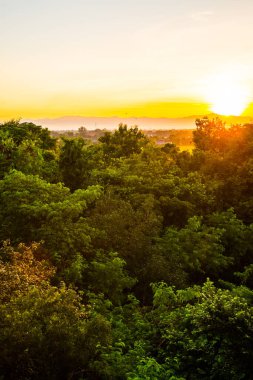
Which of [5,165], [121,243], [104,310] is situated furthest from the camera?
[5,165]

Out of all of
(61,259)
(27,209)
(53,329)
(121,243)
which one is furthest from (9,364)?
(121,243)

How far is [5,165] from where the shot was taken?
89.4 ft

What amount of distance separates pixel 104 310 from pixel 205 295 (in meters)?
4.38

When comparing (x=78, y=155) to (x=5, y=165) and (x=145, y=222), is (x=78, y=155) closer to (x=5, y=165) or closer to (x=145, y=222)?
(x=5, y=165)

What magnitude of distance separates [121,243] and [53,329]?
10673mm

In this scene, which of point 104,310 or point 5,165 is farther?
point 5,165

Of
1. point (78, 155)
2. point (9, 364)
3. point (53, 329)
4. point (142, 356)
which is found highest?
point (78, 155)

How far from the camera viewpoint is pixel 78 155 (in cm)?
3153

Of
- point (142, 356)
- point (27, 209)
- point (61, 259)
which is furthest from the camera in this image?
point (27, 209)

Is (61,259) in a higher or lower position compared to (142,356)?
higher

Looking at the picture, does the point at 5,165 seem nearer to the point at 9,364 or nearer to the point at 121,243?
the point at 121,243

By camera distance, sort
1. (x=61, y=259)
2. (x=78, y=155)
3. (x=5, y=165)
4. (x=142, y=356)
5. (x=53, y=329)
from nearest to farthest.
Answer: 1. (x=53, y=329)
2. (x=142, y=356)
3. (x=61, y=259)
4. (x=5, y=165)
5. (x=78, y=155)

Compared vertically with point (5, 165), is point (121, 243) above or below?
below

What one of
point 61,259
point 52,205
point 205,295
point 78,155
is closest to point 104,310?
point 61,259
